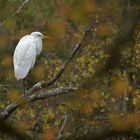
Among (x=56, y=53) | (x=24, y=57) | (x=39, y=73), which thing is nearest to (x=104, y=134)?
(x=24, y=57)

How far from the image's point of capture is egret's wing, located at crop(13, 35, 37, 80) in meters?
6.63

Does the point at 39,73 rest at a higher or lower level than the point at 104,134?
higher

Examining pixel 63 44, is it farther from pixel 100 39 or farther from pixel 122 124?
pixel 122 124

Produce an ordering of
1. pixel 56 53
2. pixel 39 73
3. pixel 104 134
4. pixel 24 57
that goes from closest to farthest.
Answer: pixel 104 134 → pixel 24 57 → pixel 39 73 → pixel 56 53

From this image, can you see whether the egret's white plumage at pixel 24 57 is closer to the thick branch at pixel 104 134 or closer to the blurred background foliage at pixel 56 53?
the blurred background foliage at pixel 56 53

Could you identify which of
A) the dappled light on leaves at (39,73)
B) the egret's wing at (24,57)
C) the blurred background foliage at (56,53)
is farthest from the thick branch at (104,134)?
the dappled light on leaves at (39,73)

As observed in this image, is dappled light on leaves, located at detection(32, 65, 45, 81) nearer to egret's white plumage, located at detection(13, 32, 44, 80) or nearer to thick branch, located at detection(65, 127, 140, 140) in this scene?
egret's white plumage, located at detection(13, 32, 44, 80)

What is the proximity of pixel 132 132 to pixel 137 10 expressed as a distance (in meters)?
0.28

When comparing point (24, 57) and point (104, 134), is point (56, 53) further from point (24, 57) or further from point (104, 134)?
point (104, 134)

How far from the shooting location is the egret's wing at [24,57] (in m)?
6.63

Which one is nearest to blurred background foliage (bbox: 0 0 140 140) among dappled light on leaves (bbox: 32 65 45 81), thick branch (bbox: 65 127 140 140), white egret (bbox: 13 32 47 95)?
dappled light on leaves (bbox: 32 65 45 81)

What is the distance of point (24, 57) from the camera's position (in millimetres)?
6730

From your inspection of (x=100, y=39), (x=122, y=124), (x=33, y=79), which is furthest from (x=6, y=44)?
(x=122, y=124)

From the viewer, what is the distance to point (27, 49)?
6777 mm
